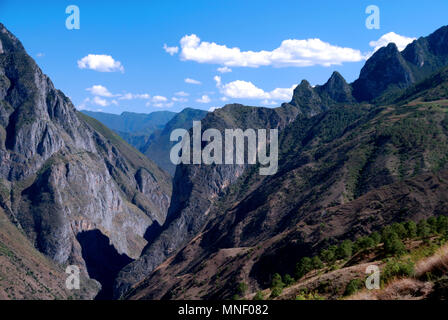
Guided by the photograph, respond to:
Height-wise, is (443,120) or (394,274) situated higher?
(443,120)

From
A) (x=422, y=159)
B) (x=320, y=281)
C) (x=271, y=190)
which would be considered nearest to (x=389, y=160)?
(x=422, y=159)

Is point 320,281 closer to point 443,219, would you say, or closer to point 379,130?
point 443,219

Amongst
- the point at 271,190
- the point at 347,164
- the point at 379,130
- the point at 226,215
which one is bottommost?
the point at 226,215

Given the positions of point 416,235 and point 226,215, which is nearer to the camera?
point 416,235

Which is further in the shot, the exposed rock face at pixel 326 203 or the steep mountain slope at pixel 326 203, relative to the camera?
the exposed rock face at pixel 326 203

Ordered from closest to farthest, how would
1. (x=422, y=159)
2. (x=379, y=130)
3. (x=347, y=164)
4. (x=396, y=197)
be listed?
(x=396, y=197) → (x=422, y=159) → (x=347, y=164) → (x=379, y=130)

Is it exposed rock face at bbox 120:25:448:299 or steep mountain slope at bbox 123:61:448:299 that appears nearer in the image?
steep mountain slope at bbox 123:61:448:299
